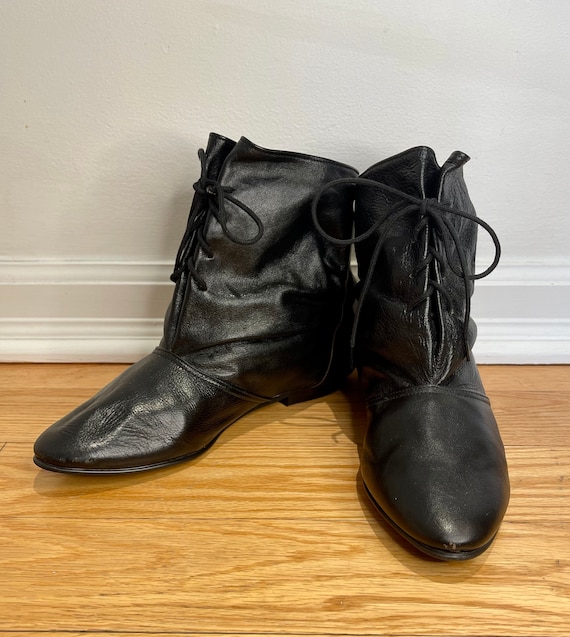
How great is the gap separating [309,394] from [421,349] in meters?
0.26

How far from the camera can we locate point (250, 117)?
0.93 m

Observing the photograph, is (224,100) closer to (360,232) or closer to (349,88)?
(349,88)

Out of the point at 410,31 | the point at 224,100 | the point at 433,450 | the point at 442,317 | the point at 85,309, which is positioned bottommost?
the point at 85,309

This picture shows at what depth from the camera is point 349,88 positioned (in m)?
0.91

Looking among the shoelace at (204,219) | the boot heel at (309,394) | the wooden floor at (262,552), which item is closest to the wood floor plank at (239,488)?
the wooden floor at (262,552)

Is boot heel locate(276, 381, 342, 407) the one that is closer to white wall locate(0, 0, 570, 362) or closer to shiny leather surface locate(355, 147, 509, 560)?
shiny leather surface locate(355, 147, 509, 560)

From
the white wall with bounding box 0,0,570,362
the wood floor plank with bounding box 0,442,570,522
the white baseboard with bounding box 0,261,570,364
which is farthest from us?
the white baseboard with bounding box 0,261,570,364

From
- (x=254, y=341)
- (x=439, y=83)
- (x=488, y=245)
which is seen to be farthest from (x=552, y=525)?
(x=439, y=83)

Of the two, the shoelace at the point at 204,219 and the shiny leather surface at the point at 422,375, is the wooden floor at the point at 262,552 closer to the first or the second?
the shiny leather surface at the point at 422,375

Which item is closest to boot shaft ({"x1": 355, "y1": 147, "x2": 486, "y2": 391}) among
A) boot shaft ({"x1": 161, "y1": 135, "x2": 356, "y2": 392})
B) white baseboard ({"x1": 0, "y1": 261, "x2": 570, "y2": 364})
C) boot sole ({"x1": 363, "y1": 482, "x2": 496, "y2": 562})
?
boot shaft ({"x1": 161, "y1": 135, "x2": 356, "y2": 392})

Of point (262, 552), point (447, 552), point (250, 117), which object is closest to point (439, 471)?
point (447, 552)

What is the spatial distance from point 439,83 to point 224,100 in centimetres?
37

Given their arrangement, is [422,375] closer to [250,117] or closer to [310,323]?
[310,323]

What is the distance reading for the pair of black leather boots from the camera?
683 millimetres
